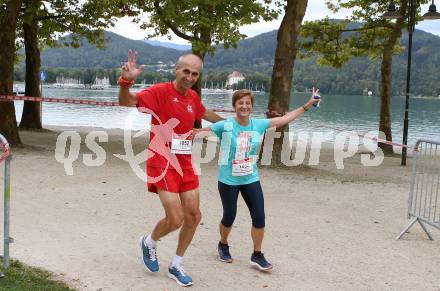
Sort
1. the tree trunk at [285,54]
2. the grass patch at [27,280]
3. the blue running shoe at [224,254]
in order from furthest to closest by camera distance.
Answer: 1. the tree trunk at [285,54]
2. the blue running shoe at [224,254]
3. the grass patch at [27,280]

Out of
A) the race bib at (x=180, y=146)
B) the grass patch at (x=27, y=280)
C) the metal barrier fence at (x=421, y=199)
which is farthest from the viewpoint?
the metal barrier fence at (x=421, y=199)

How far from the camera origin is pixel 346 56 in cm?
2356

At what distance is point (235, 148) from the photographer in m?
5.28

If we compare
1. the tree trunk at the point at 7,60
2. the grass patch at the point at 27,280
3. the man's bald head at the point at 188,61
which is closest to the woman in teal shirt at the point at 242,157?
the man's bald head at the point at 188,61

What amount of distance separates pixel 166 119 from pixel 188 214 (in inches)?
33.4

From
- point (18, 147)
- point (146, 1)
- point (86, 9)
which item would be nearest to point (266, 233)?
point (18, 147)

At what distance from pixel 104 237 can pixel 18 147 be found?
910 cm

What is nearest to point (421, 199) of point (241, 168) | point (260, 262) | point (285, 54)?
point (260, 262)

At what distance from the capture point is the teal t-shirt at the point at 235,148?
5282 millimetres

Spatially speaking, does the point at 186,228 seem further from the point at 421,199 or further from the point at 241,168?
the point at 421,199

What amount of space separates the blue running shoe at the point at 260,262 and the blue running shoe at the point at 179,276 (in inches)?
31.1

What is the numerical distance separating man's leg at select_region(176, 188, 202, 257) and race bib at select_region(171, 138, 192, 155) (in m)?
0.36

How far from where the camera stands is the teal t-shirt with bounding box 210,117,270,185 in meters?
5.28

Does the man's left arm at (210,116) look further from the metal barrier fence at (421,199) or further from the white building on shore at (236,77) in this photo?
the white building on shore at (236,77)
